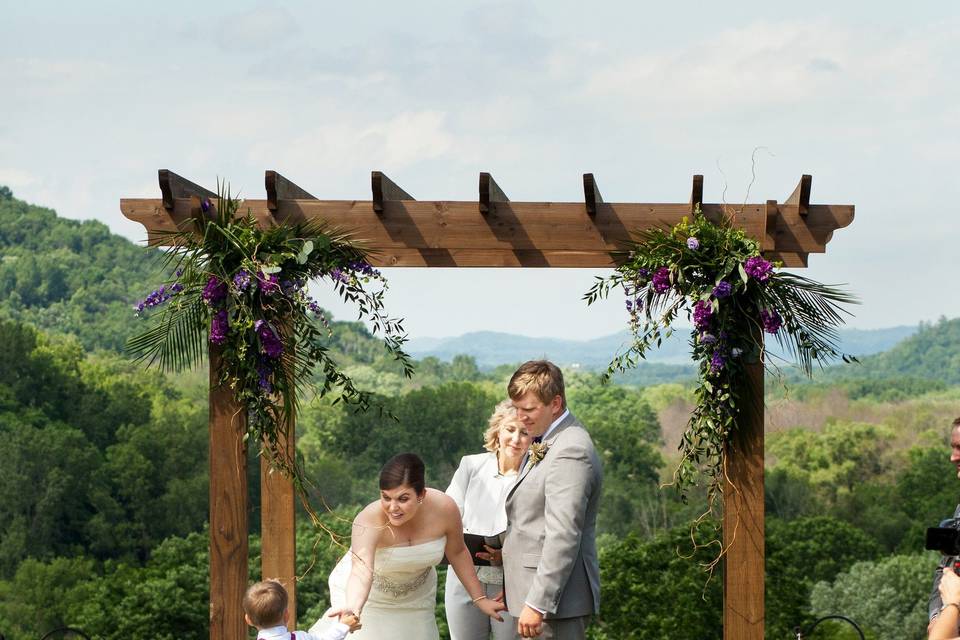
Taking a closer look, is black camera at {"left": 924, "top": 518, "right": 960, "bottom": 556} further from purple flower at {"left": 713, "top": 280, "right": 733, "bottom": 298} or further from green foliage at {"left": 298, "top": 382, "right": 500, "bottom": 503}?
green foliage at {"left": 298, "top": 382, "right": 500, "bottom": 503}

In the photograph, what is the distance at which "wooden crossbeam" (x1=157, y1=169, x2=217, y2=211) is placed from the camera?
479 centimetres

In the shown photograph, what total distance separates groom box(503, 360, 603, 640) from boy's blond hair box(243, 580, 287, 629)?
0.80 metres

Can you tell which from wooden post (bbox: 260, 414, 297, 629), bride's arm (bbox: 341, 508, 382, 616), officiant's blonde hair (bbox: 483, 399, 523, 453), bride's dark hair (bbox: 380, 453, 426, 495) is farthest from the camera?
wooden post (bbox: 260, 414, 297, 629)

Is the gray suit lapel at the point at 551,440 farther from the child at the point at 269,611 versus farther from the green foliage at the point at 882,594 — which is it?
the green foliage at the point at 882,594

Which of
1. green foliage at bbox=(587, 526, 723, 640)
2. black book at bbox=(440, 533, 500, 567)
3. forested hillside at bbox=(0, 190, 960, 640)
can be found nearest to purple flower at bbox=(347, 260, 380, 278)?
black book at bbox=(440, 533, 500, 567)

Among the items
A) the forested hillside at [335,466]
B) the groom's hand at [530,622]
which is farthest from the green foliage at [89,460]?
the groom's hand at [530,622]

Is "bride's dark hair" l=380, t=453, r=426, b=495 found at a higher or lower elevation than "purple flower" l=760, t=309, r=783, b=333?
lower

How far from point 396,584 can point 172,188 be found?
1.79m

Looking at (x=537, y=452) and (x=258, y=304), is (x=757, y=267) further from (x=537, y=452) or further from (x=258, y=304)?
(x=258, y=304)

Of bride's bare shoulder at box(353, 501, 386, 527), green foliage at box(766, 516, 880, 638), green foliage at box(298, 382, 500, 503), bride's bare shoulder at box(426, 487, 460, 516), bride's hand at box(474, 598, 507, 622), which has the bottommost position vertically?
green foliage at box(766, 516, 880, 638)

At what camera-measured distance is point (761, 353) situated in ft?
15.8

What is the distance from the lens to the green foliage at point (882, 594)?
20922 millimetres

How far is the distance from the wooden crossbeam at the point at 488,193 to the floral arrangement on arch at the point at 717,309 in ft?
1.79

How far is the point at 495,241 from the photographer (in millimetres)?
5012
